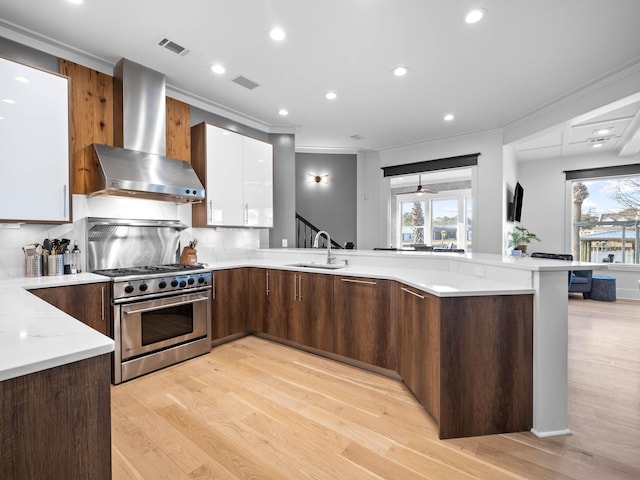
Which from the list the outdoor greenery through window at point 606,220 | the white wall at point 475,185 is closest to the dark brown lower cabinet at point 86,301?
the white wall at point 475,185

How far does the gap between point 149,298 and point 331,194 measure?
14.0 ft

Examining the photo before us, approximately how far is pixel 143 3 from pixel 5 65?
108 cm

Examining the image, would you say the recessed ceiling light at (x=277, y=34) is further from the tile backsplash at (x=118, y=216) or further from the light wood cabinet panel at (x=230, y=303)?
the light wood cabinet panel at (x=230, y=303)

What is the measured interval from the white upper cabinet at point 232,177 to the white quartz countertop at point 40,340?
2400 millimetres

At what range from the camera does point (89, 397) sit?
854 mm

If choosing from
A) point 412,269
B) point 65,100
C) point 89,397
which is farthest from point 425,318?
point 65,100

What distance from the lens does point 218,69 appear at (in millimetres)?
3215

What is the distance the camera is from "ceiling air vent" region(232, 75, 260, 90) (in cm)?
342

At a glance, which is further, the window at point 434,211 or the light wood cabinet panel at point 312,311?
the window at point 434,211

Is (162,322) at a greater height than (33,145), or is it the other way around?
(33,145)

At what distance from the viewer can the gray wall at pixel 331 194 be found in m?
6.37

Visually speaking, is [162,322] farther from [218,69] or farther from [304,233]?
[304,233]

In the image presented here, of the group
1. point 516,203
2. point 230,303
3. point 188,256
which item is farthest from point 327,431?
point 516,203

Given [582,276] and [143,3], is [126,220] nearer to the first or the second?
[143,3]
